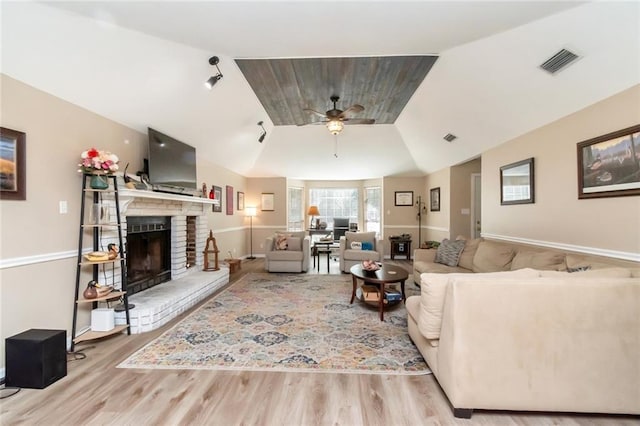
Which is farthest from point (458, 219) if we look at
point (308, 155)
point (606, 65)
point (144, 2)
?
point (144, 2)

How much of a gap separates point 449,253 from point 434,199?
330 centimetres

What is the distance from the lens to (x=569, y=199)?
3.18 meters

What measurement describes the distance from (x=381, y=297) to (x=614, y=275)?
2.02 metres

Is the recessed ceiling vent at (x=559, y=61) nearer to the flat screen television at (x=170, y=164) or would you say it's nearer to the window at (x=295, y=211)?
the flat screen television at (x=170, y=164)

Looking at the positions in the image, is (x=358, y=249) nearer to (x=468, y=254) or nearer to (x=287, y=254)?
(x=287, y=254)

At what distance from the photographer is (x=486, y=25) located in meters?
2.54

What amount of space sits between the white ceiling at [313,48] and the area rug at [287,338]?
2566mm

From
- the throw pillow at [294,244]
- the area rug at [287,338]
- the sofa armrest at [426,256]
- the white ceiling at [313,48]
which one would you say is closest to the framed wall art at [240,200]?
the throw pillow at [294,244]

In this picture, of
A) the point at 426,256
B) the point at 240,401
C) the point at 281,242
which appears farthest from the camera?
the point at 281,242

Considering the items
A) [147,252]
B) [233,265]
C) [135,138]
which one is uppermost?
[135,138]

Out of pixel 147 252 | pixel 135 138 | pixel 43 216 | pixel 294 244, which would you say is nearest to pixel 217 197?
pixel 294 244

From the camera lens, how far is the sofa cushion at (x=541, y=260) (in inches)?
116

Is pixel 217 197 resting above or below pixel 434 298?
above

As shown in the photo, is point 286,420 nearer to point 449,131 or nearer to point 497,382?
point 497,382
